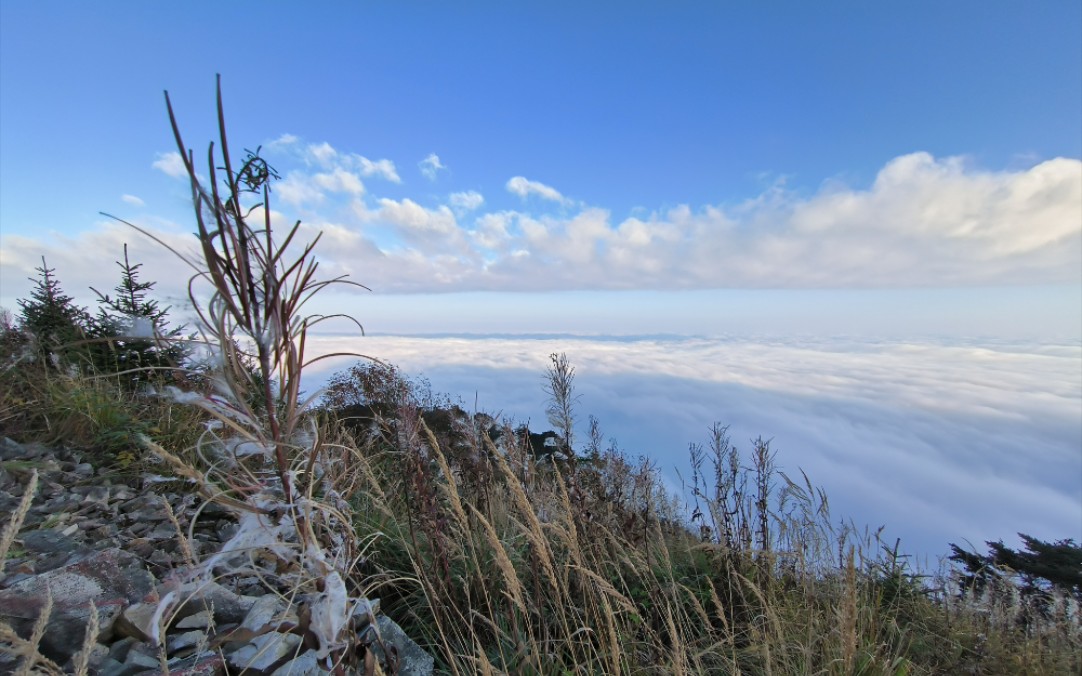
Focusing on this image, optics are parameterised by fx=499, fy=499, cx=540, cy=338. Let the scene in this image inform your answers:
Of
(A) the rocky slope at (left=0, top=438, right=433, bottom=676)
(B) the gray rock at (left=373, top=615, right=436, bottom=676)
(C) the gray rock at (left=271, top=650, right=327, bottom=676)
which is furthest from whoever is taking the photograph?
(B) the gray rock at (left=373, top=615, right=436, bottom=676)

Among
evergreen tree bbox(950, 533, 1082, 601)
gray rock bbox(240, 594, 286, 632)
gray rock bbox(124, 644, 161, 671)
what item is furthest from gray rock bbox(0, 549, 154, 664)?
evergreen tree bbox(950, 533, 1082, 601)

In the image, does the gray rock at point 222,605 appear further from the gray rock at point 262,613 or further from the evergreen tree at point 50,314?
the evergreen tree at point 50,314

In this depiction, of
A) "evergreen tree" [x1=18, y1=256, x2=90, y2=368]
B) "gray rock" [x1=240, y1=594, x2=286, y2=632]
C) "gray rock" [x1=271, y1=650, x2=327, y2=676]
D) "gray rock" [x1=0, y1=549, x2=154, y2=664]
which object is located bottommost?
"gray rock" [x1=271, y1=650, x2=327, y2=676]

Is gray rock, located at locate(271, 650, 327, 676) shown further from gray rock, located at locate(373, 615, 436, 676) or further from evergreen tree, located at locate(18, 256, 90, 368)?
evergreen tree, located at locate(18, 256, 90, 368)

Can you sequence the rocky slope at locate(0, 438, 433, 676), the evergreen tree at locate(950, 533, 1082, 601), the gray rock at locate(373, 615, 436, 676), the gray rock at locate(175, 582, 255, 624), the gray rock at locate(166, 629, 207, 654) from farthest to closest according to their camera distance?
the evergreen tree at locate(950, 533, 1082, 601) < the gray rock at locate(373, 615, 436, 676) < the gray rock at locate(175, 582, 255, 624) < the gray rock at locate(166, 629, 207, 654) < the rocky slope at locate(0, 438, 433, 676)

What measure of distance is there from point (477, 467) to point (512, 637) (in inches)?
46.9

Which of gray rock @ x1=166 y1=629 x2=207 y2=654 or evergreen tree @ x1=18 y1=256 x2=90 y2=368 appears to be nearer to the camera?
gray rock @ x1=166 y1=629 x2=207 y2=654

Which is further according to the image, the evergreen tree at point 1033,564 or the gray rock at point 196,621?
the evergreen tree at point 1033,564

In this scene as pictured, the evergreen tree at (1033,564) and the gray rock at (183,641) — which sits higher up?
the gray rock at (183,641)

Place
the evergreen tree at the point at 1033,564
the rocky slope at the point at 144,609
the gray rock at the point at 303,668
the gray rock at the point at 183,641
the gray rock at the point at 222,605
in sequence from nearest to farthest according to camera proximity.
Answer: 1. the rocky slope at the point at 144,609
2. the gray rock at the point at 303,668
3. the gray rock at the point at 183,641
4. the gray rock at the point at 222,605
5. the evergreen tree at the point at 1033,564

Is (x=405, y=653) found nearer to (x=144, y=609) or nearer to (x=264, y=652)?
(x=264, y=652)

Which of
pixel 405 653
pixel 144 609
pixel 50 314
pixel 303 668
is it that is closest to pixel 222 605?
pixel 144 609

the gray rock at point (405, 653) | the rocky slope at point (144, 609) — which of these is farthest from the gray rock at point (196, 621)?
the gray rock at point (405, 653)

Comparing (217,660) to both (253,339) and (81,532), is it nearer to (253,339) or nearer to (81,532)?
(253,339)
